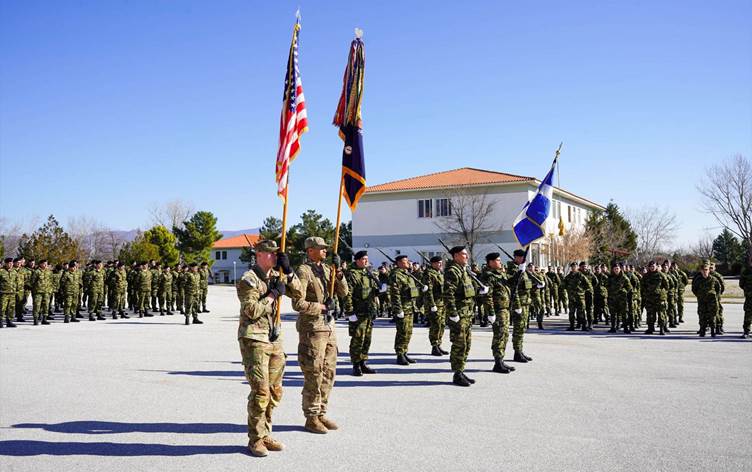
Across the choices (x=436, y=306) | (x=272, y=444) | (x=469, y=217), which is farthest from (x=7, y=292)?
(x=469, y=217)

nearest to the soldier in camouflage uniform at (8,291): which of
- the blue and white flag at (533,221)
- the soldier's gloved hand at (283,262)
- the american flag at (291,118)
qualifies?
the american flag at (291,118)

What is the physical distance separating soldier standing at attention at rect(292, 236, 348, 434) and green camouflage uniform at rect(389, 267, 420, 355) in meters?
3.99

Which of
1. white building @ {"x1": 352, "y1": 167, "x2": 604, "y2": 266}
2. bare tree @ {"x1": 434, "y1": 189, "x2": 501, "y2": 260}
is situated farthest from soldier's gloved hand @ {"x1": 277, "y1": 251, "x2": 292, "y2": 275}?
bare tree @ {"x1": 434, "y1": 189, "x2": 501, "y2": 260}

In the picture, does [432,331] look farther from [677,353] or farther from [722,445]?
[722,445]

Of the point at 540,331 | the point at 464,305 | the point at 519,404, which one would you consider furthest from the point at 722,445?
the point at 540,331

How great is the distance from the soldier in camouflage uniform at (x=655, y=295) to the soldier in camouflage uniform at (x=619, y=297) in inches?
19.7

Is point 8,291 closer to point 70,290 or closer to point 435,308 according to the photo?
point 70,290

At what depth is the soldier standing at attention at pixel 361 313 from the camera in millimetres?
9383

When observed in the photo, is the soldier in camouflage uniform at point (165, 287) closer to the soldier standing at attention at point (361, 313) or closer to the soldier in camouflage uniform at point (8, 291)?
the soldier in camouflage uniform at point (8, 291)

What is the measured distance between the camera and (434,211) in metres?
45.5

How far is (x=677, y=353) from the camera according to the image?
11484 mm

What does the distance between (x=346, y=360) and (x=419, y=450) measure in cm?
580

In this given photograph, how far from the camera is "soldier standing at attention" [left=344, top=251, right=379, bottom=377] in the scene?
9.38 meters

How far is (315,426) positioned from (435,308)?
551 centimetres
